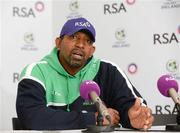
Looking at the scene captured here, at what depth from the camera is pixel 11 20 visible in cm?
332

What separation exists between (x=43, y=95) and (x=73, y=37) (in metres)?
0.32

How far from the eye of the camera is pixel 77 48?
1787mm

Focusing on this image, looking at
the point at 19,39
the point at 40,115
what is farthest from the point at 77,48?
the point at 19,39

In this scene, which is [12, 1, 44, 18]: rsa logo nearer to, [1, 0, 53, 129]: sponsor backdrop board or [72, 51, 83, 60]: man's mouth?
[1, 0, 53, 129]: sponsor backdrop board

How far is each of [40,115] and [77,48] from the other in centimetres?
40

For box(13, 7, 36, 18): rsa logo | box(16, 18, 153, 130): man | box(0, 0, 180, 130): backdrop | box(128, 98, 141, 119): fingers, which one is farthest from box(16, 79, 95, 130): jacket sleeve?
box(13, 7, 36, 18): rsa logo

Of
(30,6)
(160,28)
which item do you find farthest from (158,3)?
(30,6)

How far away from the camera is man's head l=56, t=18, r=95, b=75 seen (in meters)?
1.78

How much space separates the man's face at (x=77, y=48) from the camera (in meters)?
1.78

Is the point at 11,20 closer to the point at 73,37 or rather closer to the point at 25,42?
the point at 25,42

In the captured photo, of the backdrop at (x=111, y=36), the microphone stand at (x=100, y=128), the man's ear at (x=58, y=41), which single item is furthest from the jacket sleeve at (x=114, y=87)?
the backdrop at (x=111, y=36)

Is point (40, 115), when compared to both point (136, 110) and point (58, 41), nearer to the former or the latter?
point (136, 110)

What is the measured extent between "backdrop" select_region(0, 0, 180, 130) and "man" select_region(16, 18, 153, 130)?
1144mm

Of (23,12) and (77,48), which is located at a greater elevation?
(23,12)
